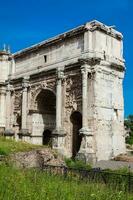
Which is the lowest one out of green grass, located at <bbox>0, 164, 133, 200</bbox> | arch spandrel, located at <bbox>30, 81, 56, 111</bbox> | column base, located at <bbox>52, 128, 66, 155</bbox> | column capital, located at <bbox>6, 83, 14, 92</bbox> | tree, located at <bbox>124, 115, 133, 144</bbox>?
green grass, located at <bbox>0, 164, 133, 200</bbox>

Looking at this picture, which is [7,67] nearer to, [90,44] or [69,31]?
[69,31]

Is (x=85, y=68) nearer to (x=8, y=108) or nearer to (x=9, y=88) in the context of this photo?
(x=9, y=88)

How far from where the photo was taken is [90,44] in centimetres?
1989

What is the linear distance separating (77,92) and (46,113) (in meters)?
5.38

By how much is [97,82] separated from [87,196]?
13949 mm

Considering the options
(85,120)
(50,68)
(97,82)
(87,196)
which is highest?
(50,68)

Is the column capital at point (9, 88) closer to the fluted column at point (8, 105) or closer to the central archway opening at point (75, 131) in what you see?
the fluted column at point (8, 105)

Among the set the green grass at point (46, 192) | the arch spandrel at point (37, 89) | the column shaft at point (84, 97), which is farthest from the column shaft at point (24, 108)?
the green grass at point (46, 192)

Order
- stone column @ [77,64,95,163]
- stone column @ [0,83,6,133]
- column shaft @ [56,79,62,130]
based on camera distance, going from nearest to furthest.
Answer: stone column @ [77,64,95,163]
column shaft @ [56,79,62,130]
stone column @ [0,83,6,133]

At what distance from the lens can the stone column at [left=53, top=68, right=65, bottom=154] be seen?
20672 mm

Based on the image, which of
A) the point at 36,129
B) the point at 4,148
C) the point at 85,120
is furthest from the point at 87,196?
the point at 36,129

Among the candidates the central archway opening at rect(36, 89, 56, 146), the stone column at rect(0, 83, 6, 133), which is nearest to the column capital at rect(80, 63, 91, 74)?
the central archway opening at rect(36, 89, 56, 146)

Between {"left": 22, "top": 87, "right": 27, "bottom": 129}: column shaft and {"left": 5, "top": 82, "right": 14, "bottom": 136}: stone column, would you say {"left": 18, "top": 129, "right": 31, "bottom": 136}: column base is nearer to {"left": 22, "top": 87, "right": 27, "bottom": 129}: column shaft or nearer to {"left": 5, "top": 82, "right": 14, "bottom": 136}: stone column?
{"left": 22, "top": 87, "right": 27, "bottom": 129}: column shaft

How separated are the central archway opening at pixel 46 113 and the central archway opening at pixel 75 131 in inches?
151
